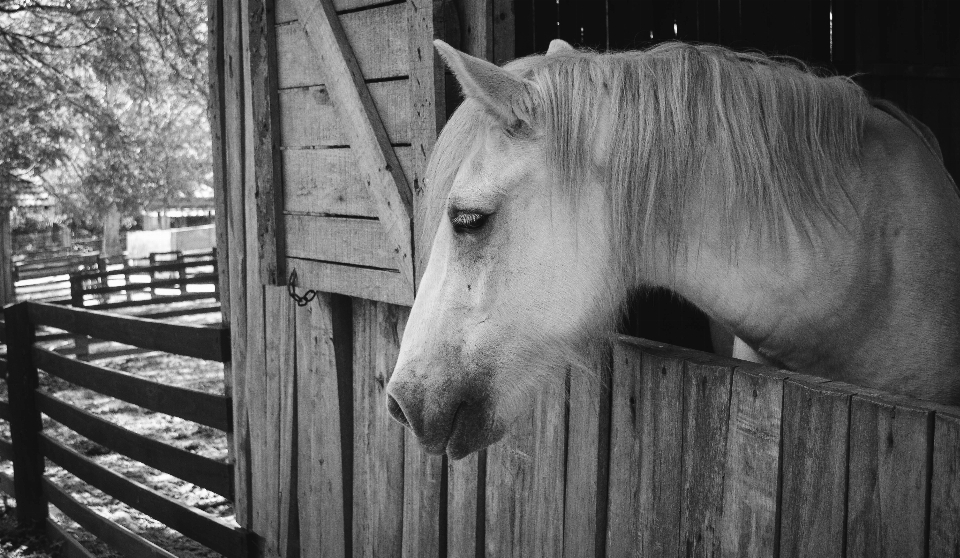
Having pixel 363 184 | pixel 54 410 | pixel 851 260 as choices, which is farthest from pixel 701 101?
pixel 54 410

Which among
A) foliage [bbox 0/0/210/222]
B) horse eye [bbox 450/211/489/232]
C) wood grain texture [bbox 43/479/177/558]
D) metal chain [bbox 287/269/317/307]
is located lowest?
wood grain texture [bbox 43/479/177/558]

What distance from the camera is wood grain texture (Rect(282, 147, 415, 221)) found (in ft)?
9.42

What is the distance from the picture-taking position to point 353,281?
296 cm

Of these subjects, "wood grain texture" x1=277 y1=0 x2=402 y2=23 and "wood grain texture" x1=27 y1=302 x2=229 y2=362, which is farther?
"wood grain texture" x1=27 y1=302 x2=229 y2=362

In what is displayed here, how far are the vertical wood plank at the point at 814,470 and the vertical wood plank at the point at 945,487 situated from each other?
0.17 m

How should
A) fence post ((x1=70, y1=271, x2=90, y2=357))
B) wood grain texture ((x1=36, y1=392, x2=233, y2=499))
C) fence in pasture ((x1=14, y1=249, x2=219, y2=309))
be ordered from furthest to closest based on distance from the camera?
fence in pasture ((x1=14, y1=249, x2=219, y2=309)) < fence post ((x1=70, y1=271, x2=90, y2=357)) < wood grain texture ((x1=36, y1=392, x2=233, y2=499))

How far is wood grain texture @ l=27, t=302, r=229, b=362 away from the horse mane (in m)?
3.02

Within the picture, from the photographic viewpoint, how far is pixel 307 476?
3629 mm

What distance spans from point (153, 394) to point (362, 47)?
283 cm

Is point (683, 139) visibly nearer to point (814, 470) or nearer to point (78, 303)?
point (814, 470)

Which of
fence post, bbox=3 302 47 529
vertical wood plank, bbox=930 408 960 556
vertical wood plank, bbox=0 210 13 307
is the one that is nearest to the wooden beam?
vertical wood plank, bbox=930 408 960 556

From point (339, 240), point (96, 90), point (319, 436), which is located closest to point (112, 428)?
point (319, 436)

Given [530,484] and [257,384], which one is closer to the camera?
[530,484]

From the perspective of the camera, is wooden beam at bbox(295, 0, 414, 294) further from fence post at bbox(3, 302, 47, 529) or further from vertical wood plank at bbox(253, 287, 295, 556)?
fence post at bbox(3, 302, 47, 529)
